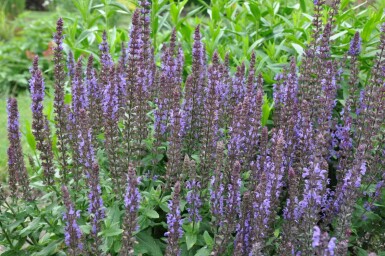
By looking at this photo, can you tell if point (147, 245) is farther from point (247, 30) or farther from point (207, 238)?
point (247, 30)

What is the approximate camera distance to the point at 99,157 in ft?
13.2

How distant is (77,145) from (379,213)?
230 cm

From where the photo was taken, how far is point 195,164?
3602mm

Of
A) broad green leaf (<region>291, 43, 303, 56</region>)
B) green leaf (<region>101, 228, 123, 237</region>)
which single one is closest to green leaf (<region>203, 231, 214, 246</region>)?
green leaf (<region>101, 228, 123, 237</region>)

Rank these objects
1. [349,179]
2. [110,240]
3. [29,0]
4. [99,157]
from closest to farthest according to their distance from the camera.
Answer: [349,179], [110,240], [99,157], [29,0]

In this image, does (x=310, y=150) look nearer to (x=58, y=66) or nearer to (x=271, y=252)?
(x=271, y=252)

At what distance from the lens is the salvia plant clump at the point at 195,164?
3113 millimetres

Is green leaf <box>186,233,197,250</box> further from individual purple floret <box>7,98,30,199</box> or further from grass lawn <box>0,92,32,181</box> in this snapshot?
grass lawn <box>0,92,32,181</box>

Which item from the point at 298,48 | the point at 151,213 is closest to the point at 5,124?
the point at 298,48

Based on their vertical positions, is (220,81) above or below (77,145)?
above

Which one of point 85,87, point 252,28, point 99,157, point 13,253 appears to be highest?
point 252,28

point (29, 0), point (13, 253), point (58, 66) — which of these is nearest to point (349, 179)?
point (58, 66)

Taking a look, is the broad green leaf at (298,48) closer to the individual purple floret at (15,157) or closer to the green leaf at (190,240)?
the green leaf at (190,240)

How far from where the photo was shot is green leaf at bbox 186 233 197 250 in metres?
3.32
